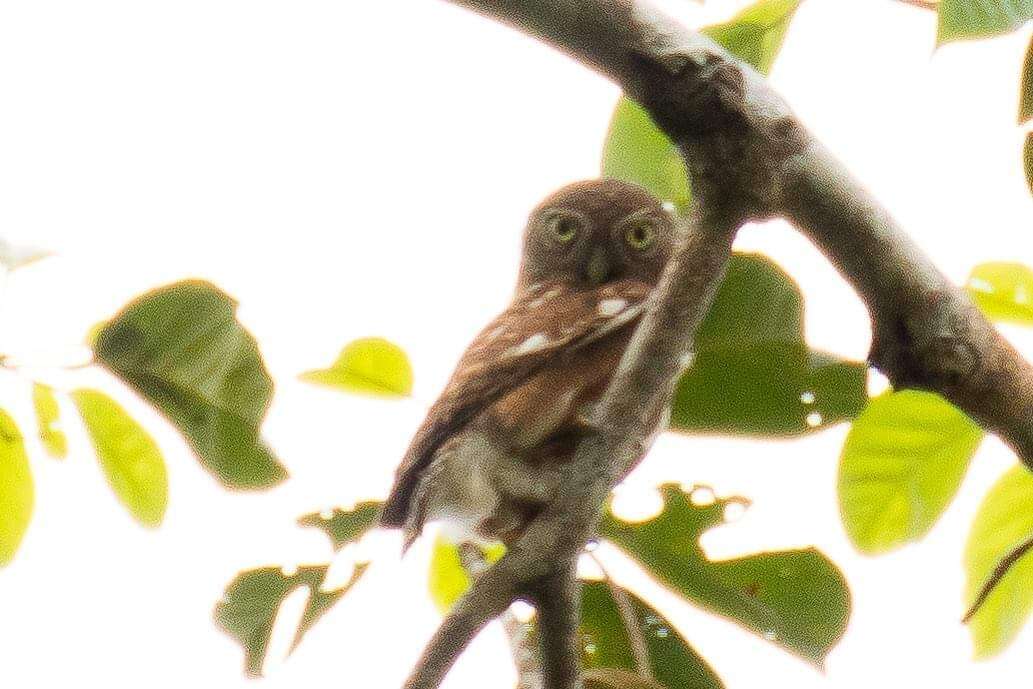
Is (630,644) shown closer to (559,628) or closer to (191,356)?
(559,628)

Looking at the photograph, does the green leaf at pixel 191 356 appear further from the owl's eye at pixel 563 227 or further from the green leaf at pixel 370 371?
the owl's eye at pixel 563 227

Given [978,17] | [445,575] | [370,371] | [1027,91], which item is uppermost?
[978,17]

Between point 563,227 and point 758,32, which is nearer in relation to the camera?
point 758,32

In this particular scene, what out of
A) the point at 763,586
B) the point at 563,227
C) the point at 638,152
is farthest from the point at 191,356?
the point at 563,227

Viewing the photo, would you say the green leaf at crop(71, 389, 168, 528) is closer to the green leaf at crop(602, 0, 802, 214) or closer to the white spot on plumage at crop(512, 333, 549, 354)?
the white spot on plumage at crop(512, 333, 549, 354)

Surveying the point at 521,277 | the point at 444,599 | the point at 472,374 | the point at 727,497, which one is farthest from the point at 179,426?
the point at 521,277

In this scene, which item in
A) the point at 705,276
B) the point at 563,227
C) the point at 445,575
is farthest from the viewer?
the point at 563,227

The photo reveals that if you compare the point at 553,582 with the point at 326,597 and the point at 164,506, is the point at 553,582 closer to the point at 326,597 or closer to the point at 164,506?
the point at 326,597
